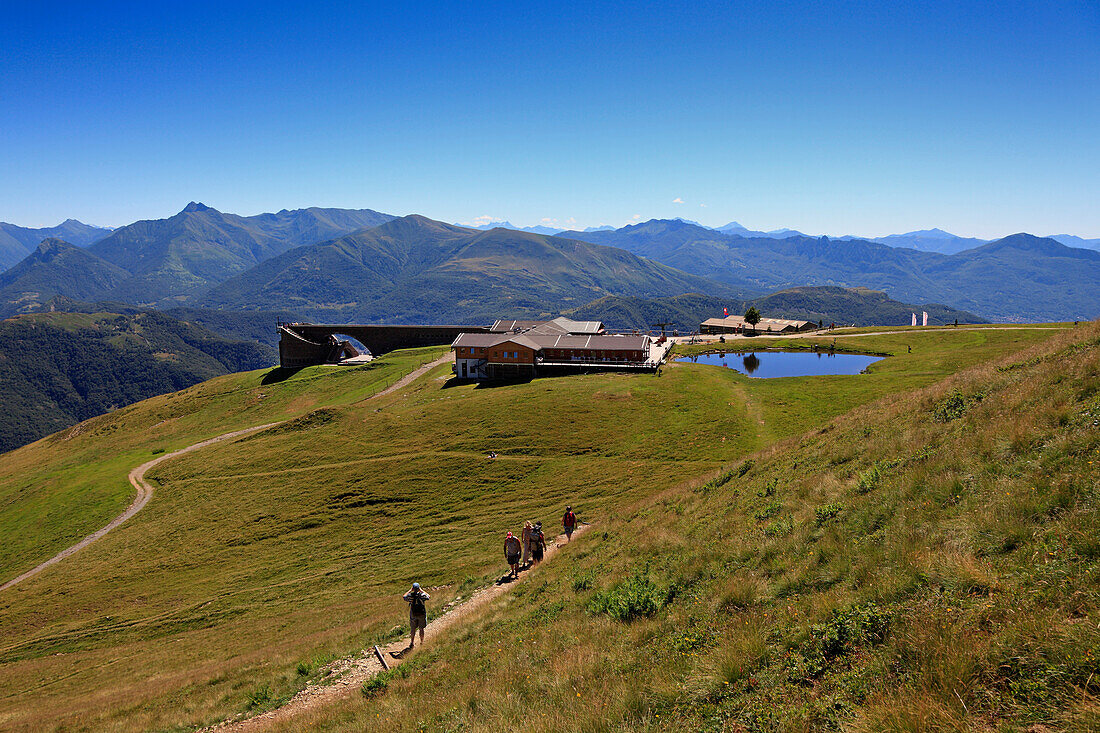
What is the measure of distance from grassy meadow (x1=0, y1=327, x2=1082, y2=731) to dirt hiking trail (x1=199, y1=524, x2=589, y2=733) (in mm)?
1024

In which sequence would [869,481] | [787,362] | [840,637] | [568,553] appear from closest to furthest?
[840,637]
[869,481]
[568,553]
[787,362]

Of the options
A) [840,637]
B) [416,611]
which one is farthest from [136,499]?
[840,637]

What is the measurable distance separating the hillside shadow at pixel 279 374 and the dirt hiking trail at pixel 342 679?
112 meters

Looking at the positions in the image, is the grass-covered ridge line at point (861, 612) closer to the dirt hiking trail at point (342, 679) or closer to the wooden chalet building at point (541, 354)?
the dirt hiking trail at point (342, 679)

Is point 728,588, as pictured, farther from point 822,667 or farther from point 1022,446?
point 1022,446

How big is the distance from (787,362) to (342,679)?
85594mm

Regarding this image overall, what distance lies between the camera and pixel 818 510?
14289 mm

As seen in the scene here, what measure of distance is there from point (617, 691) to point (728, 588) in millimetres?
4102

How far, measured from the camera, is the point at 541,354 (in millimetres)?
85500

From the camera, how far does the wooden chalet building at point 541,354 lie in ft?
270

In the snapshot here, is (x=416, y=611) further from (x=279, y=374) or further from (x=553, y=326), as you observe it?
(x=279, y=374)

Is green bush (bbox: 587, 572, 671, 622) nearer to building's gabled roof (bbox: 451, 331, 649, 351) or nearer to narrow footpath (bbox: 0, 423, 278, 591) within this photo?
narrow footpath (bbox: 0, 423, 278, 591)

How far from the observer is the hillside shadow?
118794 mm

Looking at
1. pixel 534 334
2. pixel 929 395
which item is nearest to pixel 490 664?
pixel 929 395
